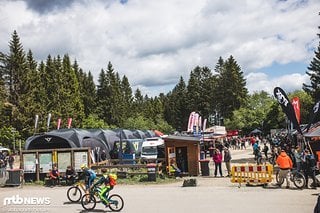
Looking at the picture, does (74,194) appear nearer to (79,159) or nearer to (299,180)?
(79,159)

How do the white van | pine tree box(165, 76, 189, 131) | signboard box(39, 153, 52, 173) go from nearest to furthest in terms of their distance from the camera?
signboard box(39, 153, 52, 173) < the white van < pine tree box(165, 76, 189, 131)

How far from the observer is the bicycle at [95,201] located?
1344 cm

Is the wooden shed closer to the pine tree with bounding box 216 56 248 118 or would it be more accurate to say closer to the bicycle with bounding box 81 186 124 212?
the bicycle with bounding box 81 186 124 212

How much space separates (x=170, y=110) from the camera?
10594 centimetres

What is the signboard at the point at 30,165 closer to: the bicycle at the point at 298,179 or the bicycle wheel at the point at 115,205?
the bicycle wheel at the point at 115,205

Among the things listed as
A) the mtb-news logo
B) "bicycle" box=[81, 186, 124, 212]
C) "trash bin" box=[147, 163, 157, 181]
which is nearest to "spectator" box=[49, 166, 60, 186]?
the mtb-news logo

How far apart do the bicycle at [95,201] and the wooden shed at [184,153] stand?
10.3m

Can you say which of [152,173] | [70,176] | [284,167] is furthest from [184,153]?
[284,167]

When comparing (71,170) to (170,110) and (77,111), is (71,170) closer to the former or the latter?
(77,111)

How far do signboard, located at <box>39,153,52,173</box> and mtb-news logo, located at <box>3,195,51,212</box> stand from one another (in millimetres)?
5484

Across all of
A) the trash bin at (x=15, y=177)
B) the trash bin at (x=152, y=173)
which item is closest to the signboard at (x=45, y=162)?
the trash bin at (x=15, y=177)

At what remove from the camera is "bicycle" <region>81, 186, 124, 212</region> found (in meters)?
13.4

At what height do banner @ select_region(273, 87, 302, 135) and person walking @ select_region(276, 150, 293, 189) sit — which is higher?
banner @ select_region(273, 87, 302, 135)

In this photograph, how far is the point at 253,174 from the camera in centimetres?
1866
